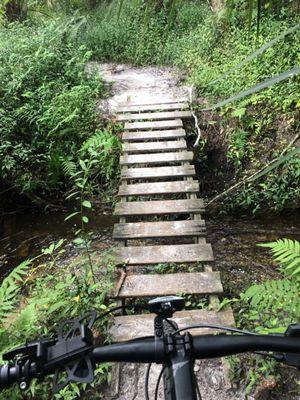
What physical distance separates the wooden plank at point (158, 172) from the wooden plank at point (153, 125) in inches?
45.3

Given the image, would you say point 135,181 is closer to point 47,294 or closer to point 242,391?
point 47,294

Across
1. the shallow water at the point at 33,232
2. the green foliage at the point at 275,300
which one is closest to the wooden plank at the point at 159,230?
the shallow water at the point at 33,232

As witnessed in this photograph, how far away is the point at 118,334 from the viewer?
9.68 ft

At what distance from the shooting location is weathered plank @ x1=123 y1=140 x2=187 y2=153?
5.78 metres

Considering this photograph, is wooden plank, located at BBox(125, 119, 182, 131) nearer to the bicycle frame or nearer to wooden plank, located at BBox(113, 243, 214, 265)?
wooden plank, located at BBox(113, 243, 214, 265)

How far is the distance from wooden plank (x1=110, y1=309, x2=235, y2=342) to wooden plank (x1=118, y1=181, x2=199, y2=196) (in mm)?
2211

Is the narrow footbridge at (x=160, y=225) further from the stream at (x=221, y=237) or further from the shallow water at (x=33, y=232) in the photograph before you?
the shallow water at (x=33, y=232)

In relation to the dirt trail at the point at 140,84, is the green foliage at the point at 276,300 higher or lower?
lower

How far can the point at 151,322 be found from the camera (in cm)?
308

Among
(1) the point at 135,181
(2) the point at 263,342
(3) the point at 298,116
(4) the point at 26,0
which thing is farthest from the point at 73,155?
(4) the point at 26,0

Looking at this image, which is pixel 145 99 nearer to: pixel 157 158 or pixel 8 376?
pixel 157 158

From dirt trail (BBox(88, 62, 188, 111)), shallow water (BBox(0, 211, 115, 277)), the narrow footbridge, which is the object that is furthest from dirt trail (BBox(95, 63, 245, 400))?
shallow water (BBox(0, 211, 115, 277))

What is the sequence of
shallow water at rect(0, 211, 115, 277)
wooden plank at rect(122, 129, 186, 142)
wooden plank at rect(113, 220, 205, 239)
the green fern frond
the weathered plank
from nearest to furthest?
wooden plank at rect(113, 220, 205, 239) < the green fern frond < shallow water at rect(0, 211, 115, 277) < the weathered plank < wooden plank at rect(122, 129, 186, 142)

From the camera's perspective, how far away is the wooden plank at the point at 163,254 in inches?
150
